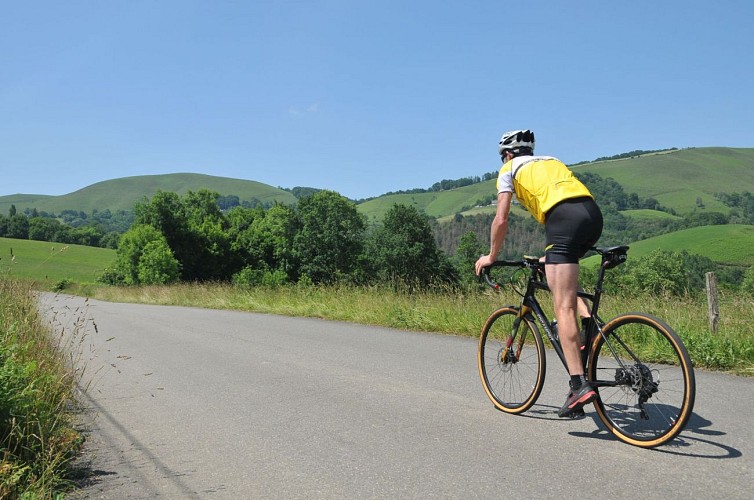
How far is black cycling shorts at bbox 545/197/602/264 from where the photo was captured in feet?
14.4

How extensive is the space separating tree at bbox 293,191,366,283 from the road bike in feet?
219

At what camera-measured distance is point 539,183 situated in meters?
4.59

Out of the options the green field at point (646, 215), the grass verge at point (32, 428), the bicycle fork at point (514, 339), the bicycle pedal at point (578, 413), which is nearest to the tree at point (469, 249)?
the green field at point (646, 215)

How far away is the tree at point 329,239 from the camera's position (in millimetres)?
74438

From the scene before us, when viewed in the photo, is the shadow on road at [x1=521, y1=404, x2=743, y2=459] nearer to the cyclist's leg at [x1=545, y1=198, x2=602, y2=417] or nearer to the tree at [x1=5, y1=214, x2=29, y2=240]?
the cyclist's leg at [x1=545, y1=198, x2=602, y2=417]

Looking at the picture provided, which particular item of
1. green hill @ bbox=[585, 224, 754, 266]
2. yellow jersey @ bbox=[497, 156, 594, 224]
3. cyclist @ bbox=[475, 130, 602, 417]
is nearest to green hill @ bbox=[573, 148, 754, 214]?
green hill @ bbox=[585, 224, 754, 266]

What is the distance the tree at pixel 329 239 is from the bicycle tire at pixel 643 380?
67.6 meters

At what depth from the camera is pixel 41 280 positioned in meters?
9.30

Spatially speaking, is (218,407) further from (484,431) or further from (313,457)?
(484,431)

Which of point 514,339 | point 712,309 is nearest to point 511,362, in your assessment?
point 514,339

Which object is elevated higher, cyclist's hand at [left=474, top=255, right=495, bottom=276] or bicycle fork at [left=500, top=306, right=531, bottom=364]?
cyclist's hand at [left=474, top=255, right=495, bottom=276]

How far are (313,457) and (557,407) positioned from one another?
221 centimetres

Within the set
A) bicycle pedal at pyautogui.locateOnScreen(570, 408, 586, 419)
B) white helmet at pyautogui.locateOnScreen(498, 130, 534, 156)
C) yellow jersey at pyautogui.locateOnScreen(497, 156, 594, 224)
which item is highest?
white helmet at pyautogui.locateOnScreen(498, 130, 534, 156)

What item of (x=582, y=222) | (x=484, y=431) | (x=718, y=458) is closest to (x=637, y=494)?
(x=718, y=458)
